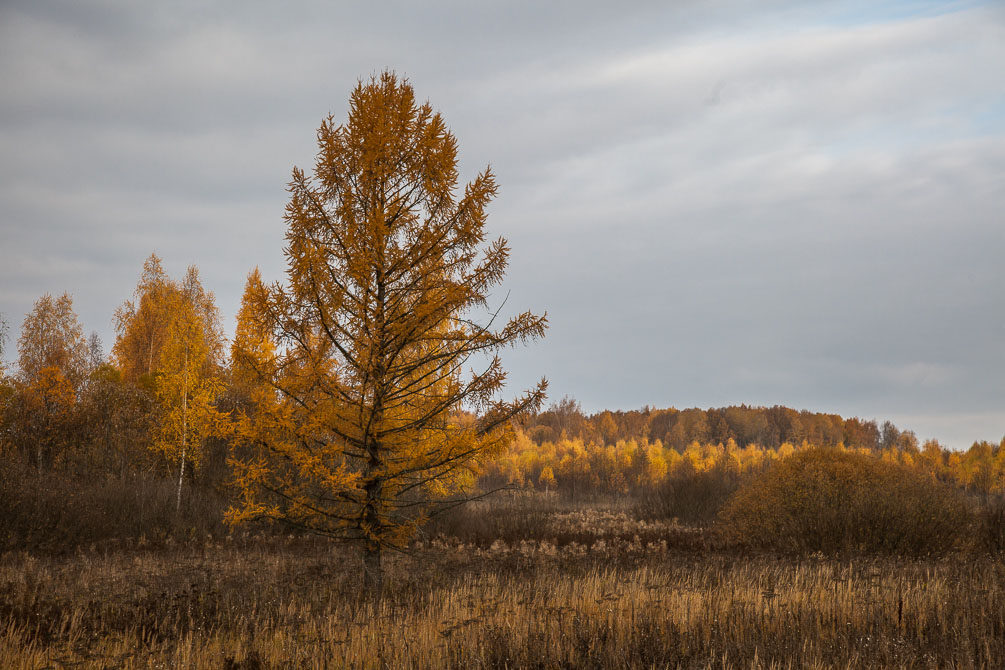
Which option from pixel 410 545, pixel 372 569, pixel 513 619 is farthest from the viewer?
pixel 410 545

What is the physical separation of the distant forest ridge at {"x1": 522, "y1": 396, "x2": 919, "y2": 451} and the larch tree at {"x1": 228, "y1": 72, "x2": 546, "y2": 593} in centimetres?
11484

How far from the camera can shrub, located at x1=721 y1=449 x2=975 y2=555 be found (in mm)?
14070

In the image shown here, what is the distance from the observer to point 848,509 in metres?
14.4

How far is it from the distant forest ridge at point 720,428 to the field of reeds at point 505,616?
112699 millimetres

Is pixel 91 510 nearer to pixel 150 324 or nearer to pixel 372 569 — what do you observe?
pixel 372 569

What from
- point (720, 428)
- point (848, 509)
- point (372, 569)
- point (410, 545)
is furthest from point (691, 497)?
point (720, 428)

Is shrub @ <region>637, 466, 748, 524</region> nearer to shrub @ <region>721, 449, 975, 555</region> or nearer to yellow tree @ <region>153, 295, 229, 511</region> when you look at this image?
shrub @ <region>721, 449, 975, 555</region>

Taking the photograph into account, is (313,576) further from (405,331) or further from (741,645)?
(741,645)

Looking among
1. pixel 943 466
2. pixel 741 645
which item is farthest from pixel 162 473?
pixel 943 466

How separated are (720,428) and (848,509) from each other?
124223mm

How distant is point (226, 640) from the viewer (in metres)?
6.99

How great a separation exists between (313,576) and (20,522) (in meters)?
8.69

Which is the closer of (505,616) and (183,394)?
(505,616)

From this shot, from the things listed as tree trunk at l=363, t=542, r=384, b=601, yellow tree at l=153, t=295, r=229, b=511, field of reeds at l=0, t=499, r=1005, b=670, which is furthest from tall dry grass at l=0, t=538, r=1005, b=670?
yellow tree at l=153, t=295, r=229, b=511
